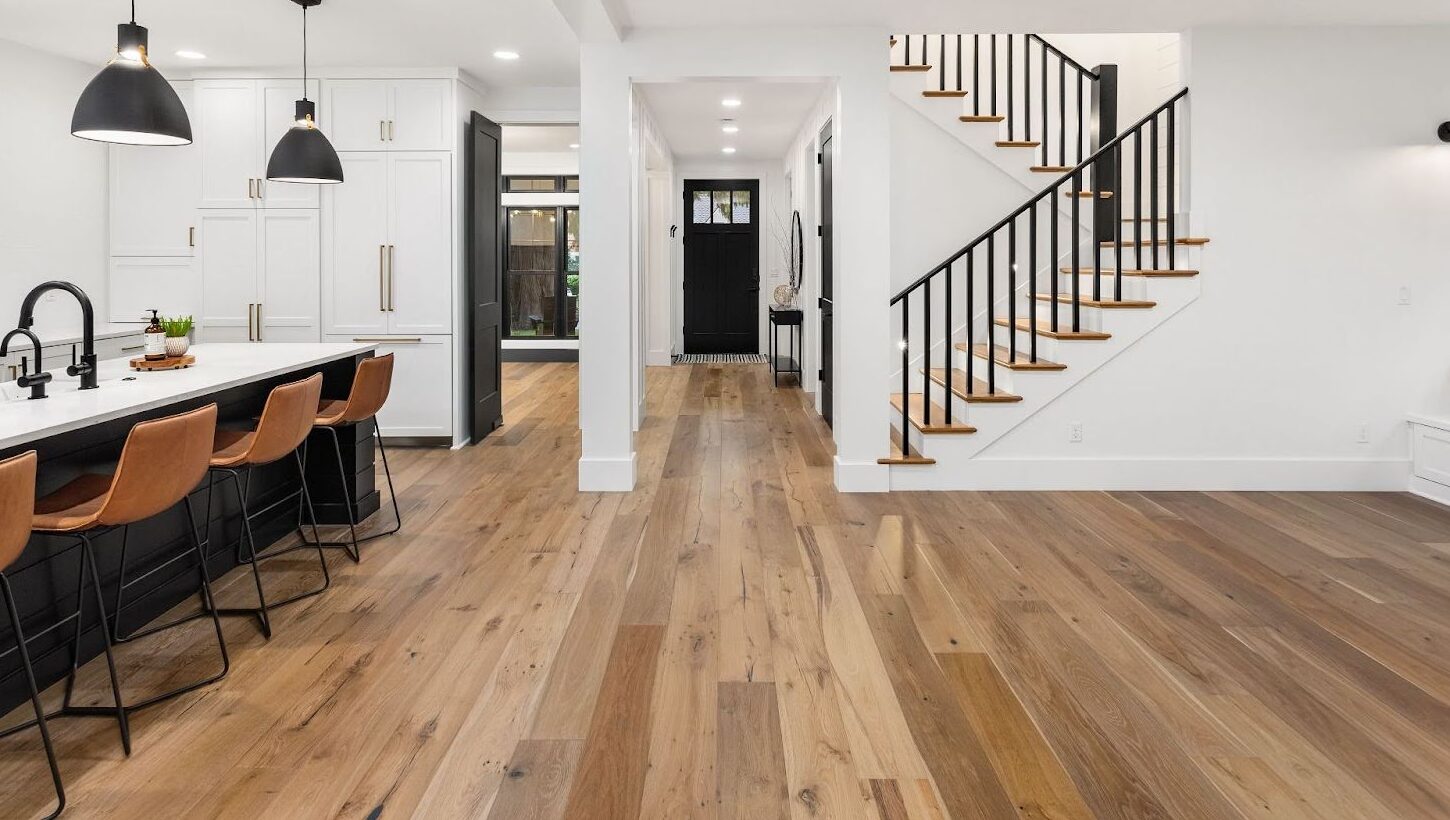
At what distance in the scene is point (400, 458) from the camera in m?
6.23

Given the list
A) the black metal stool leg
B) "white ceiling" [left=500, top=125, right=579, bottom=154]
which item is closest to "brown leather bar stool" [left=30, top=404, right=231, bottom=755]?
the black metal stool leg

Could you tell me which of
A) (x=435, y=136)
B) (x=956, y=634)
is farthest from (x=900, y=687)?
(x=435, y=136)

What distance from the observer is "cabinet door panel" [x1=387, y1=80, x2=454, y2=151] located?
630cm

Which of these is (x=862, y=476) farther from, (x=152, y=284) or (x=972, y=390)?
(x=152, y=284)

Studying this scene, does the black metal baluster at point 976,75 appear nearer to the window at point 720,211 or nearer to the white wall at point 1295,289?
the white wall at point 1295,289

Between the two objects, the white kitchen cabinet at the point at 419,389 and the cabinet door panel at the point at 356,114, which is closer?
the cabinet door panel at the point at 356,114

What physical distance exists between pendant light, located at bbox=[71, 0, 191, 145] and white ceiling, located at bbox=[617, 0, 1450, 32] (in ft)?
6.69

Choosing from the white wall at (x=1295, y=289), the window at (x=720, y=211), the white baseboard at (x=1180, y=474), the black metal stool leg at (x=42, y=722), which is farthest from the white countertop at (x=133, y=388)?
the window at (x=720, y=211)

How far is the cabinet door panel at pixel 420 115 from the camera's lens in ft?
20.7

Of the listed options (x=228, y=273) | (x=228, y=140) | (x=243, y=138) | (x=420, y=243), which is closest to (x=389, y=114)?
(x=420, y=243)

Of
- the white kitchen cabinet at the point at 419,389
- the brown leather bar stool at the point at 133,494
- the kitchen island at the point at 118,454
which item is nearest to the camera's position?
the brown leather bar stool at the point at 133,494

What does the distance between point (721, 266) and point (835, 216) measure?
24.1 ft

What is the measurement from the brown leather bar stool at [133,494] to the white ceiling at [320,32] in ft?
10.0

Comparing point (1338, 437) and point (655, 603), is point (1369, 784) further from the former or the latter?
point (1338, 437)
